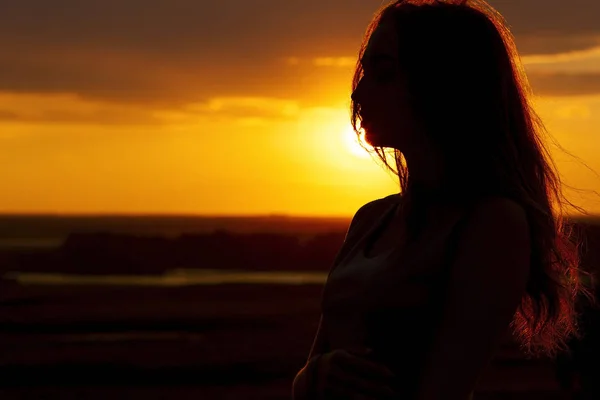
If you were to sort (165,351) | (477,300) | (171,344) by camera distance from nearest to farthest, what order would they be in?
(477,300) < (165,351) < (171,344)

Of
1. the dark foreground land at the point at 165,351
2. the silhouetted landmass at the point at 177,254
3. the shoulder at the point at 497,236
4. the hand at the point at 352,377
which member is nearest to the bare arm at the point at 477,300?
the shoulder at the point at 497,236

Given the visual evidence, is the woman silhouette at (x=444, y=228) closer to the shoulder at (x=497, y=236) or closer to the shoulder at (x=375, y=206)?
the shoulder at (x=497, y=236)

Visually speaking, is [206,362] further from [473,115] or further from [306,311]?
[473,115]

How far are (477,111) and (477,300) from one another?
1.50 feet

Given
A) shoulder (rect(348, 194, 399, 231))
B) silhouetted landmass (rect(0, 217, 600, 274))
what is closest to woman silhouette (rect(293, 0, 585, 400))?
shoulder (rect(348, 194, 399, 231))

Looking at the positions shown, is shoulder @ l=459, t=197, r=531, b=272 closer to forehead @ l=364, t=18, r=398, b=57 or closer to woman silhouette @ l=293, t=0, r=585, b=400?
woman silhouette @ l=293, t=0, r=585, b=400

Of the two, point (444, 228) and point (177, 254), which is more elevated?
point (444, 228)

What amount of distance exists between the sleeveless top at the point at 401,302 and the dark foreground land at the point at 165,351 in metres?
12.8

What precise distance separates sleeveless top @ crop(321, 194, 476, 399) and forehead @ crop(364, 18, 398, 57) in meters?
0.43

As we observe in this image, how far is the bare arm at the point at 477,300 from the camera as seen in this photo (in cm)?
214

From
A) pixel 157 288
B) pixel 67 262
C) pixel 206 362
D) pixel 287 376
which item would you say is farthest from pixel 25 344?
pixel 67 262

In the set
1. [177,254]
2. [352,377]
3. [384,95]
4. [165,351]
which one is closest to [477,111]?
[384,95]

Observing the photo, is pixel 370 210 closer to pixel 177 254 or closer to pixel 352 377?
pixel 352 377

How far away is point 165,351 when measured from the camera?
19.9 meters
